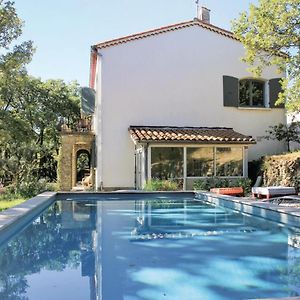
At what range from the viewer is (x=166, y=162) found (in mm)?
20875

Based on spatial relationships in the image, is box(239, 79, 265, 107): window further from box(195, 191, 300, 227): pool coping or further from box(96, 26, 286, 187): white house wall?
box(195, 191, 300, 227): pool coping

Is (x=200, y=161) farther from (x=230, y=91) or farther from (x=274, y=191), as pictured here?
(x=274, y=191)

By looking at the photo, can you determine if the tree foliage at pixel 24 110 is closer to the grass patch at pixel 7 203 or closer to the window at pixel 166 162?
the grass patch at pixel 7 203

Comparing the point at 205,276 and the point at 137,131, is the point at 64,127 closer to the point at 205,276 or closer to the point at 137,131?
the point at 137,131

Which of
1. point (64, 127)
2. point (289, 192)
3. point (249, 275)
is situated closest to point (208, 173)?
point (289, 192)

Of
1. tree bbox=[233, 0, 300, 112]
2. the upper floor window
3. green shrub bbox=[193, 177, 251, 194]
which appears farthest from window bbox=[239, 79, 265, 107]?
tree bbox=[233, 0, 300, 112]

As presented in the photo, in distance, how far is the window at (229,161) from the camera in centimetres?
2150

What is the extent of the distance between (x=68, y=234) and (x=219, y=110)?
50.7 ft

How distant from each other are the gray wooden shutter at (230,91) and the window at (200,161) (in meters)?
3.64

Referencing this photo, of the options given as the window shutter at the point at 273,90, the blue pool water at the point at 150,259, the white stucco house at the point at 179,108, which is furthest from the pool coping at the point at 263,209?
the window shutter at the point at 273,90

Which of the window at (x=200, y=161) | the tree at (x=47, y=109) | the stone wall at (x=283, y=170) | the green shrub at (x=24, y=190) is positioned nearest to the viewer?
the stone wall at (x=283, y=170)

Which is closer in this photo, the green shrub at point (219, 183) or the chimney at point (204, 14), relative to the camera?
the green shrub at point (219, 183)

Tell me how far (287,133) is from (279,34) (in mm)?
9335

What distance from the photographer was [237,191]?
58.2 ft
